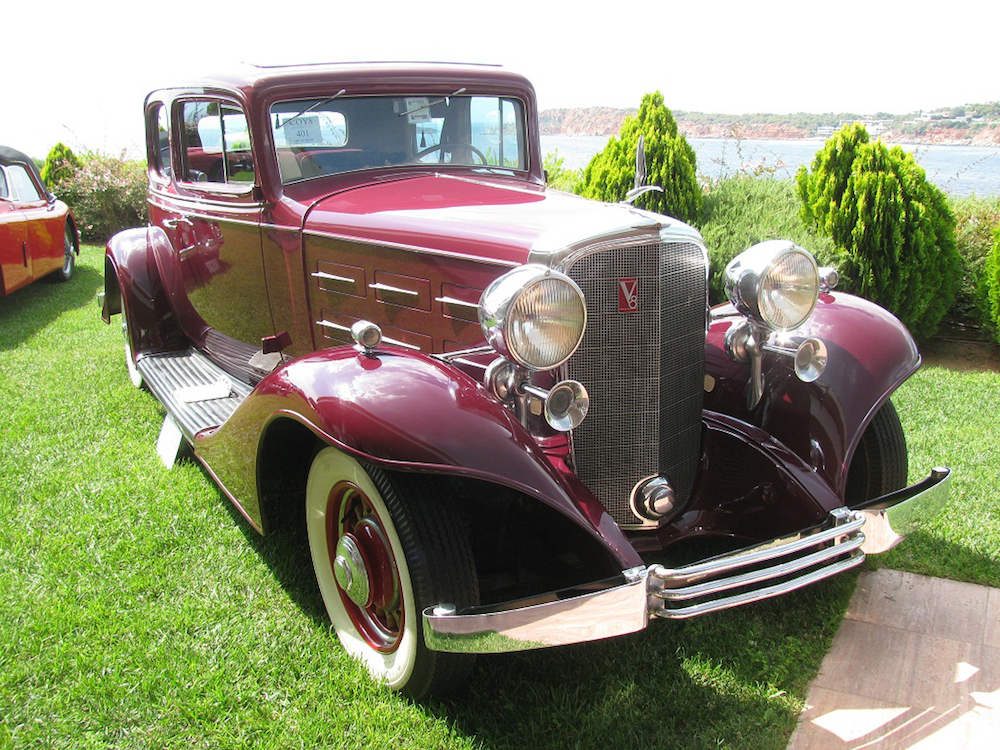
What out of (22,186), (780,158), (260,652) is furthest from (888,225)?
(22,186)

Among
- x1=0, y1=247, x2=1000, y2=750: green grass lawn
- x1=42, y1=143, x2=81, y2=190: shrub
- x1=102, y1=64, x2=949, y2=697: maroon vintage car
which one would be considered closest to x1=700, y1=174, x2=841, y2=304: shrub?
x1=0, y1=247, x2=1000, y2=750: green grass lawn

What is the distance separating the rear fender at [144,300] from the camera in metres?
4.44

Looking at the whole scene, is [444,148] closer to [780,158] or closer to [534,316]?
[534,316]

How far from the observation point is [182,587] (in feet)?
9.47

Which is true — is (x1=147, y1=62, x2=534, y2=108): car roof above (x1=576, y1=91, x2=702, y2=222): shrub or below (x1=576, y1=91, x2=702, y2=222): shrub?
above

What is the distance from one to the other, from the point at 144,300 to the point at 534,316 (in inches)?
124

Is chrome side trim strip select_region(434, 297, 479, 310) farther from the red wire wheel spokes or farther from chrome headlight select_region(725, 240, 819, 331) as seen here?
chrome headlight select_region(725, 240, 819, 331)

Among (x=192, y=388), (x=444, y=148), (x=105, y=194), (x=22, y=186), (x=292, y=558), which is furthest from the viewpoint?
(x=105, y=194)

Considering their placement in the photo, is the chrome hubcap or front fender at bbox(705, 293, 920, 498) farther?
front fender at bbox(705, 293, 920, 498)

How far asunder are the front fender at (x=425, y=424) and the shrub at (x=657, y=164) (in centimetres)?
428

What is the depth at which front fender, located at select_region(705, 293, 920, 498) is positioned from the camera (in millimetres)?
2703

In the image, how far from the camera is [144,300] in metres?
4.45

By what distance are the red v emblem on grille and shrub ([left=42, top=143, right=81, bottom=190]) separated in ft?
38.7

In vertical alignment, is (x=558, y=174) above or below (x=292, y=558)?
above
